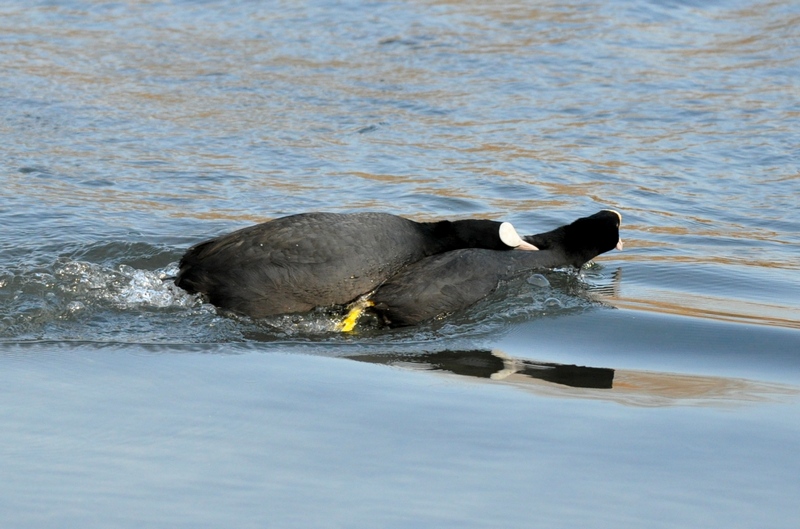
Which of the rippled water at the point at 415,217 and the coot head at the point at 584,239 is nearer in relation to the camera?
the rippled water at the point at 415,217

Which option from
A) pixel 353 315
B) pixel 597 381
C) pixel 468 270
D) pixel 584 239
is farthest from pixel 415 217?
pixel 597 381

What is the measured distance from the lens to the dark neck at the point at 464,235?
5.16 meters

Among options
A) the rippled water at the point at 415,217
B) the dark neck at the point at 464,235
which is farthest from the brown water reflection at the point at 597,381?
the dark neck at the point at 464,235

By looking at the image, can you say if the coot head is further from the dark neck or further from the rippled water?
the dark neck

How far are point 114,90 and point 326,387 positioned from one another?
663 cm

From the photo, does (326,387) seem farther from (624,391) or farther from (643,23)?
(643,23)

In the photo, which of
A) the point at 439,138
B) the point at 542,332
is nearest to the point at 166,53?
the point at 439,138

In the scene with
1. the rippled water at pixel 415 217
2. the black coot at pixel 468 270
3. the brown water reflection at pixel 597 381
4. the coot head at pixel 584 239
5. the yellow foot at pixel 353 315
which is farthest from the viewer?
the coot head at pixel 584 239

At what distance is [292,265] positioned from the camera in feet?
14.9

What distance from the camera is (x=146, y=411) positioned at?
10.7 ft

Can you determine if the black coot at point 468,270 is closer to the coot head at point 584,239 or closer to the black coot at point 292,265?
the coot head at point 584,239

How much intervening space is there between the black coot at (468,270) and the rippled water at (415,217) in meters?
0.11

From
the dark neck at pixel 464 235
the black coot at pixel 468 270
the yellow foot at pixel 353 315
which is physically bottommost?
the yellow foot at pixel 353 315

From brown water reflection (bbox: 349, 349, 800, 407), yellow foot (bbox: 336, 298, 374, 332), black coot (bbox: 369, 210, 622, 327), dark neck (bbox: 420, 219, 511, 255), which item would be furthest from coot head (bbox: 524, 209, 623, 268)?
brown water reflection (bbox: 349, 349, 800, 407)
